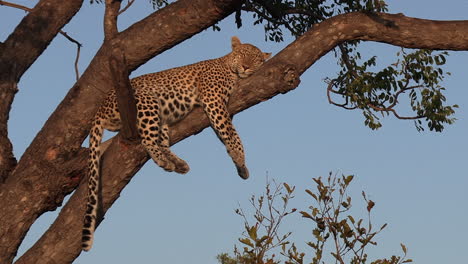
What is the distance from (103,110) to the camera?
31.0 feet

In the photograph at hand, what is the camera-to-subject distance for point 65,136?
988 cm

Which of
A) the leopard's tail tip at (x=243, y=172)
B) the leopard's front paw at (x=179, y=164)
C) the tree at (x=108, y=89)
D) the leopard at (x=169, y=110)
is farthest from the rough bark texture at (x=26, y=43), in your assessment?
the leopard's tail tip at (x=243, y=172)

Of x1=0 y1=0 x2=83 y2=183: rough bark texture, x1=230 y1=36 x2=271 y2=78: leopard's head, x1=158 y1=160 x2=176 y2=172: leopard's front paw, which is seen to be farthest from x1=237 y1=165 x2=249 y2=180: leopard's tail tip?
x1=0 y1=0 x2=83 y2=183: rough bark texture

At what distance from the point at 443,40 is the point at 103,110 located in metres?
3.98

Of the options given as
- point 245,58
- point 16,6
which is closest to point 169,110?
point 245,58

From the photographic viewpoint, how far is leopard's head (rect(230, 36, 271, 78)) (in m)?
10.7

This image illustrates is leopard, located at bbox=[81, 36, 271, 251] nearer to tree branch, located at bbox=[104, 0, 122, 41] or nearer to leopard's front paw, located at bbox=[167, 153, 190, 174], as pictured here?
leopard's front paw, located at bbox=[167, 153, 190, 174]

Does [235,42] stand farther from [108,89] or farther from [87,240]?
[87,240]

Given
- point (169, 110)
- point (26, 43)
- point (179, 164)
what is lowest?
point (179, 164)

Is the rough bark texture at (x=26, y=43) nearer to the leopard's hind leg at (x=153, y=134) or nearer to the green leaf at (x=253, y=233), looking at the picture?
the leopard's hind leg at (x=153, y=134)

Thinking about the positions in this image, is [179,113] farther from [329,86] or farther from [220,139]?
[329,86]

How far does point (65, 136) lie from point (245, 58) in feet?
8.36

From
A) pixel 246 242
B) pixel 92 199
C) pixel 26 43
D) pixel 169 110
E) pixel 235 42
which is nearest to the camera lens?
pixel 246 242

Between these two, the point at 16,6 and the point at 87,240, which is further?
the point at 16,6
